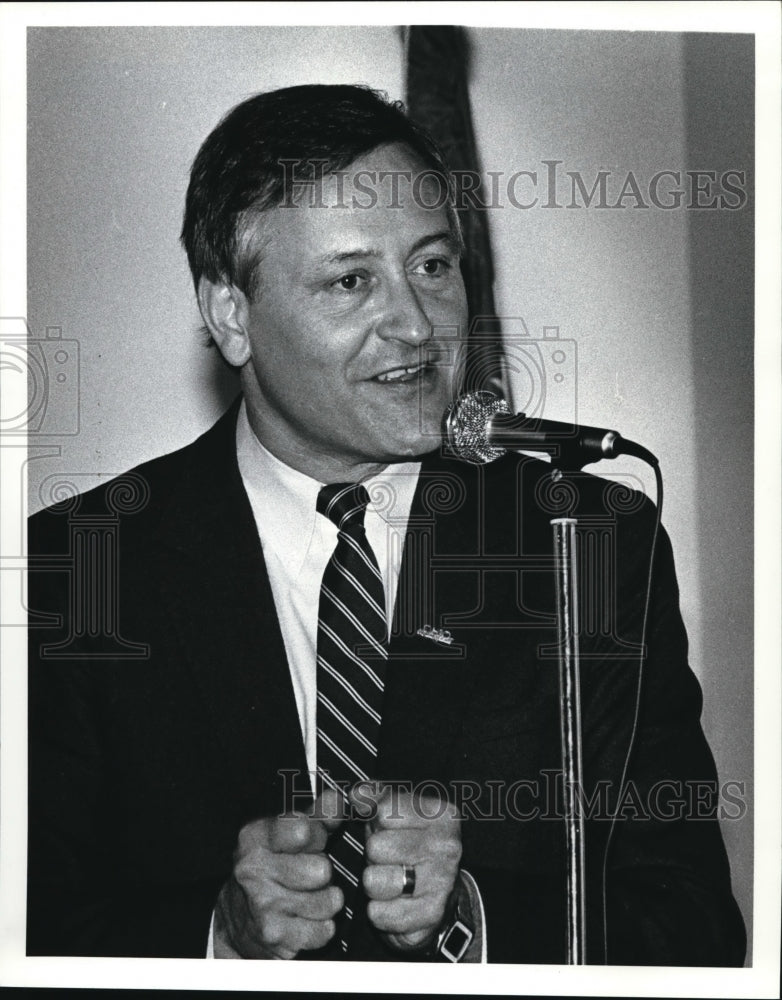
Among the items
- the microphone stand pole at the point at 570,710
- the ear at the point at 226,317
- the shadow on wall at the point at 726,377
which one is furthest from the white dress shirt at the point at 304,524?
the shadow on wall at the point at 726,377

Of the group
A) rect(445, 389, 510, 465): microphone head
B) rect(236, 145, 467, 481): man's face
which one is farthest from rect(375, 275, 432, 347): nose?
rect(445, 389, 510, 465): microphone head

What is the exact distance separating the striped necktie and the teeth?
8.2 inches

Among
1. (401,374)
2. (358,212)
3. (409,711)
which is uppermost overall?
(358,212)

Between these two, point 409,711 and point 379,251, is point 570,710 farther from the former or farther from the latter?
point 379,251

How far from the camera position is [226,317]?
1928mm

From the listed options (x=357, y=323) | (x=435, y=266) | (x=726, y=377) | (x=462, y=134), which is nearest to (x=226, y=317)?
(x=357, y=323)

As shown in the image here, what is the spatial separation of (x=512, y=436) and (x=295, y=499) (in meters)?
0.38

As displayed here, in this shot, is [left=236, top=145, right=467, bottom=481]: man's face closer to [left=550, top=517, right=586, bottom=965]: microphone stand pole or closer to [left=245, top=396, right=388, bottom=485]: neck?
[left=245, top=396, right=388, bottom=485]: neck

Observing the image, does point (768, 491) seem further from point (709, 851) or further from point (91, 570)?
point (91, 570)

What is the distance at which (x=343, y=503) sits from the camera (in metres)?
1.93

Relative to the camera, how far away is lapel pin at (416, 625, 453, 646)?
192 centimetres

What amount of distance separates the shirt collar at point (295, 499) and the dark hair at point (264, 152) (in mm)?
296

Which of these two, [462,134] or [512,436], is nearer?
[512,436]

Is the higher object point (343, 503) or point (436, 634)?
point (343, 503)
